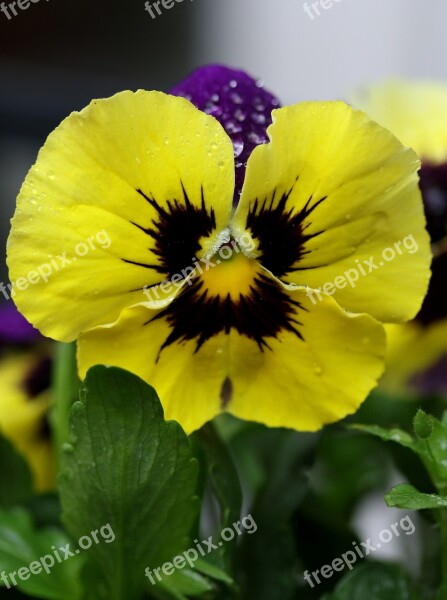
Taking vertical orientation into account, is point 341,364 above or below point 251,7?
below

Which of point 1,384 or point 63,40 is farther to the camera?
point 63,40

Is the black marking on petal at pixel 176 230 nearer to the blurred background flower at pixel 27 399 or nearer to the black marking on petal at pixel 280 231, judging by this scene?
the black marking on petal at pixel 280 231

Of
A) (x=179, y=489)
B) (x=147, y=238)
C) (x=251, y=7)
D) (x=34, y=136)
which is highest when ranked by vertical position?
(x=251, y=7)

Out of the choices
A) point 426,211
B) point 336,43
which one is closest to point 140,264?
point 426,211

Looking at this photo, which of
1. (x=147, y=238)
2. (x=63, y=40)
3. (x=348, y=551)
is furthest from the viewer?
(x=63, y=40)

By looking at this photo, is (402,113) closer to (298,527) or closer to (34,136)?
(298,527)

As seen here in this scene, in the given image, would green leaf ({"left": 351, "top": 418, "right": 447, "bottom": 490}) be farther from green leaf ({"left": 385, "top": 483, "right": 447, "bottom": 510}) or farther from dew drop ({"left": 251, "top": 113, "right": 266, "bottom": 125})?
dew drop ({"left": 251, "top": 113, "right": 266, "bottom": 125})

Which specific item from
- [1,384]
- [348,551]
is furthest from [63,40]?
[348,551]
